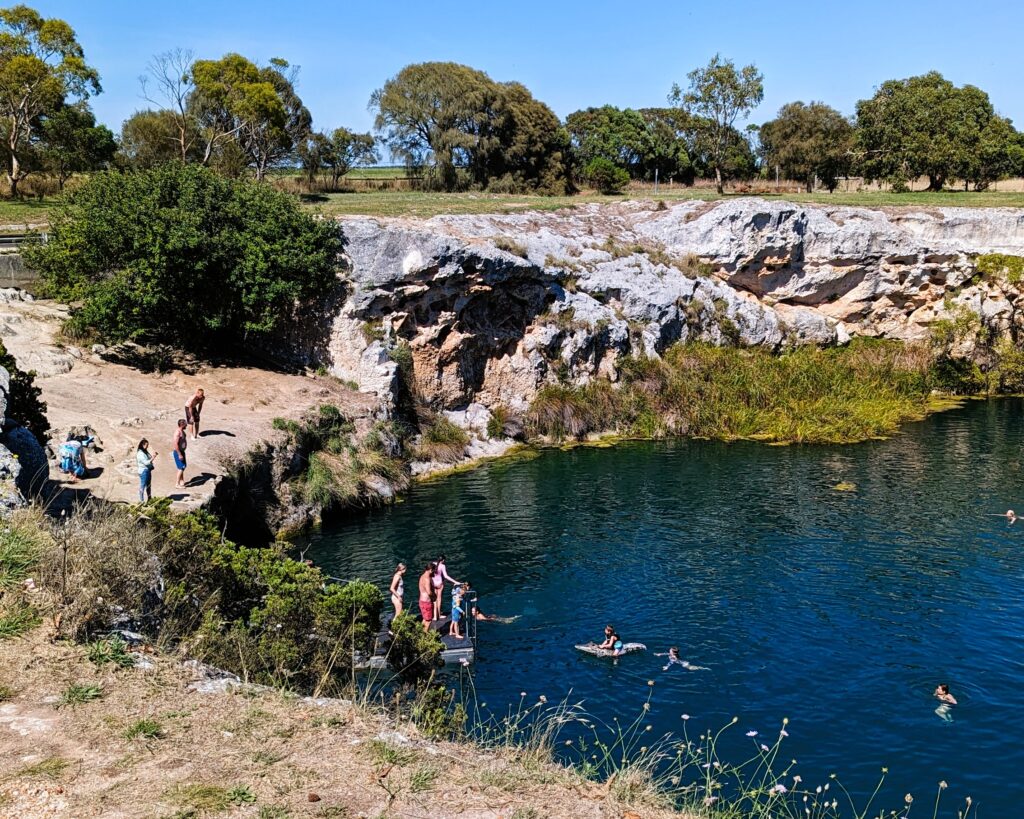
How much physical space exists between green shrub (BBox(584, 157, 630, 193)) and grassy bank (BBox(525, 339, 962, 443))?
31.7m

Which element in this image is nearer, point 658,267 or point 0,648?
point 0,648

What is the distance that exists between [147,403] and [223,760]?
21264 millimetres

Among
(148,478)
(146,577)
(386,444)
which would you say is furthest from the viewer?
(386,444)

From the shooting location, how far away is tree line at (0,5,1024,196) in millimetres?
51938

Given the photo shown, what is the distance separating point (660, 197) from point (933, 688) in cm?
3973

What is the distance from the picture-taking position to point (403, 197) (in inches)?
2085

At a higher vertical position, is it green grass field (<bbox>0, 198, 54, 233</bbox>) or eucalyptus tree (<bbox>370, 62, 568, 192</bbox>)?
eucalyptus tree (<bbox>370, 62, 568, 192</bbox>)

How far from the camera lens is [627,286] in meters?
40.1

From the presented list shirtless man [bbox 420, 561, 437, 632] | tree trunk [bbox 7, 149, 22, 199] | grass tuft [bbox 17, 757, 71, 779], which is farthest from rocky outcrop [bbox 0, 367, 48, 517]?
tree trunk [bbox 7, 149, 22, 199]

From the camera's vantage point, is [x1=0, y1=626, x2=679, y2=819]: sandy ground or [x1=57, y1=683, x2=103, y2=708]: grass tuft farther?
[x1=57, y1=683, x2=103, y2=708]: grass tuft

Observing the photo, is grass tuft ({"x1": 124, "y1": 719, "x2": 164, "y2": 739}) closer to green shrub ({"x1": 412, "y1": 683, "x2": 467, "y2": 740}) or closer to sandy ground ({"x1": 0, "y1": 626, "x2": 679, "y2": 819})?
sandy ground ({"x1": 0, "y1": 626, "x2": 679, "y2": 819})

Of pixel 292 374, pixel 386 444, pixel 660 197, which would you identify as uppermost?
pixel 660 197

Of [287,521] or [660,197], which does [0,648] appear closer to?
[287,521]

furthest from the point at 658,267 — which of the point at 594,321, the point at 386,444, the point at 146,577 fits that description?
the point at 146,577
